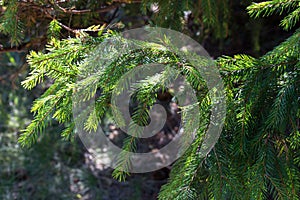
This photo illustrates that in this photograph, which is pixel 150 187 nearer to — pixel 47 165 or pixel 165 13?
pixel 47 165

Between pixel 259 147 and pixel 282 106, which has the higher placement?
pixel 282 106

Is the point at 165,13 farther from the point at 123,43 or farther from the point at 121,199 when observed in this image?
the point at 121,199

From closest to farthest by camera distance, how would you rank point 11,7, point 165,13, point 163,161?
point 11,7, point 165,13, point 163,161

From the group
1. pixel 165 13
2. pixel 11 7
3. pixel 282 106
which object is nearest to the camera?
pixel 282 106

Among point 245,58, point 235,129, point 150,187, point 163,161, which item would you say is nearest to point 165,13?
point 245,58

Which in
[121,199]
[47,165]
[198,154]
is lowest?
[121,199]

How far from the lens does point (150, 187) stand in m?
3.03

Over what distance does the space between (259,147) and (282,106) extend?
0.13 metres

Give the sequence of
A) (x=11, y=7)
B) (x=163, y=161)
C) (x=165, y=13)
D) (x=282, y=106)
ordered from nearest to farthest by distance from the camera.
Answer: (x=282, y=106)
(x=11, y=7)
(x=165, y=13)
(x=163, y=161)

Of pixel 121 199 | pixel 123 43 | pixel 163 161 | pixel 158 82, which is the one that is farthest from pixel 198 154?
pixel 121 199

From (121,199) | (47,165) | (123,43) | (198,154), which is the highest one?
(123,43)

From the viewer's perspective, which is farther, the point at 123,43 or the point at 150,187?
the point at 150,187

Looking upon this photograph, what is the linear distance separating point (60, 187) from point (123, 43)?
217 centimetres

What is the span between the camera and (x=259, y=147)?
43.5 inches
